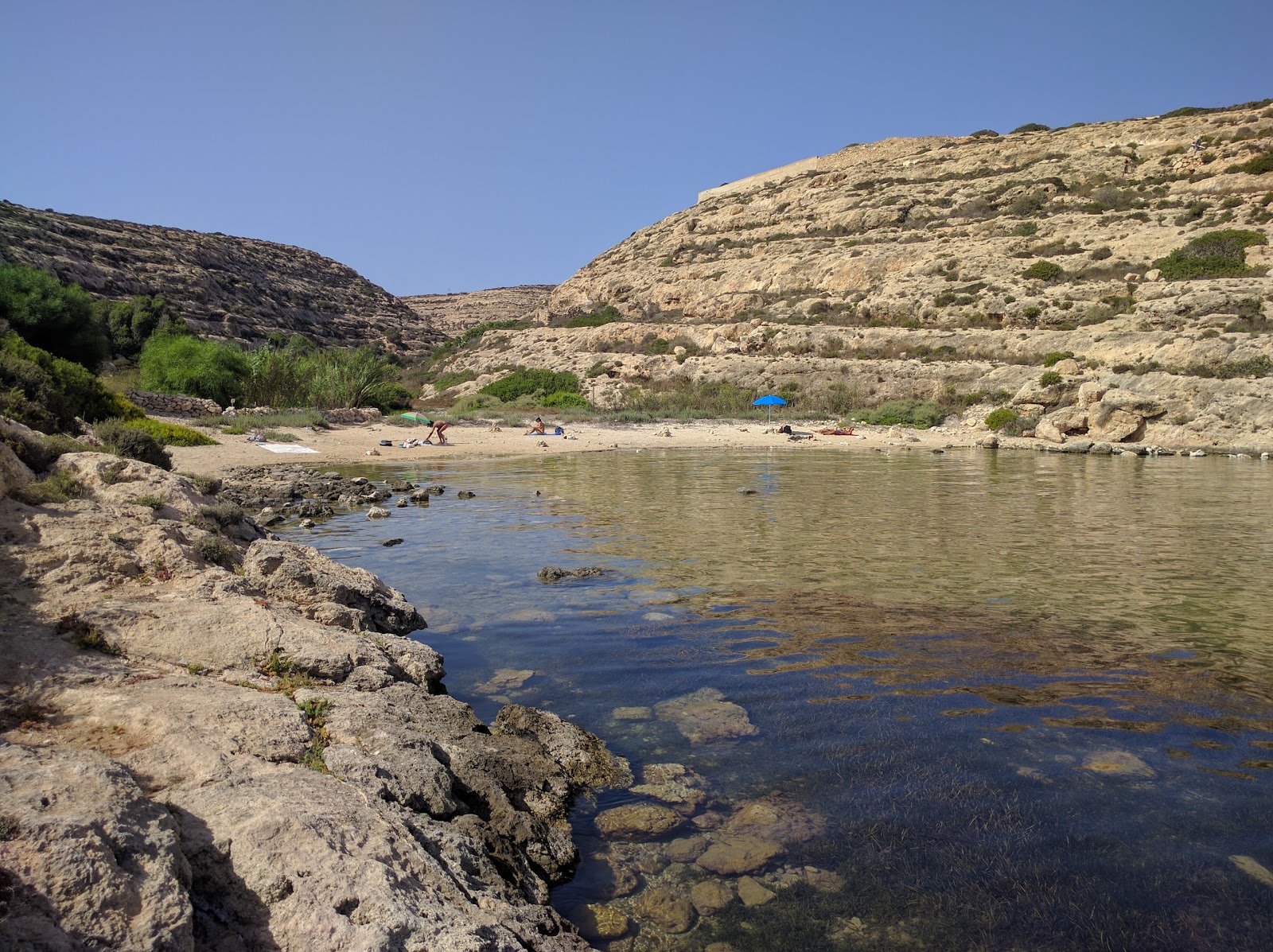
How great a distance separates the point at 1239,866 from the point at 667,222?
8078cm

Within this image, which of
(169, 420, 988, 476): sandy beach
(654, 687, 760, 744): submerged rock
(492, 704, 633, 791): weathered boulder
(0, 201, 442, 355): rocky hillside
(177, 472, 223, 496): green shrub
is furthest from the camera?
(0, 201, 442, 355): rocky hillside

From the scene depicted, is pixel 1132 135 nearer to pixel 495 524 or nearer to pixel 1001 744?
pixel 495 524

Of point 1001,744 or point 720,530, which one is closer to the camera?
point 1001,744

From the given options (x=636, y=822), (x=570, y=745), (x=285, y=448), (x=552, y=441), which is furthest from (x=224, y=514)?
(x=552, y=441)

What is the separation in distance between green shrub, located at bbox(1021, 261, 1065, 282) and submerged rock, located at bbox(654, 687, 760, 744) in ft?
164

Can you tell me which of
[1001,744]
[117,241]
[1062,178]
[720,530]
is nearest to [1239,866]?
[1001,744]

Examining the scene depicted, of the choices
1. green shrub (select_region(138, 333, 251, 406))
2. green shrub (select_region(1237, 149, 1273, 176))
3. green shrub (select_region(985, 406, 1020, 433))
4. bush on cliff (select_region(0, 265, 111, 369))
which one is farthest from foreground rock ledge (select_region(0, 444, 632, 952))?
green shrub (select_region(1237, 149, 1273, 176))

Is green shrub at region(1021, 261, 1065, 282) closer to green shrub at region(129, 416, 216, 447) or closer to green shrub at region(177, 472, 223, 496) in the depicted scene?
green shrub at region(129, 416, 216, 447)

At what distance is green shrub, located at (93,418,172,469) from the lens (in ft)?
31.4

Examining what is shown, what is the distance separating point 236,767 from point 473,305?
11680 cm

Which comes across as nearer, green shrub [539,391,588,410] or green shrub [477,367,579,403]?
green shrub [539,391,588,410]

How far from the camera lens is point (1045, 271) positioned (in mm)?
47812

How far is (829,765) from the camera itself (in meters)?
4.84

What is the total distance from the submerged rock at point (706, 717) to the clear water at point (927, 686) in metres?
0.10
